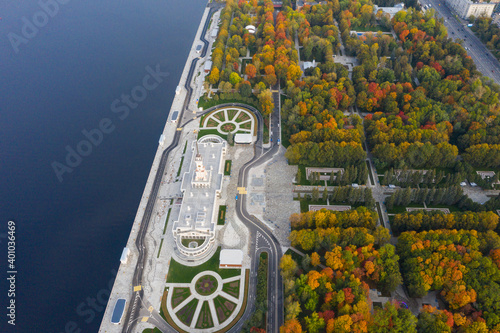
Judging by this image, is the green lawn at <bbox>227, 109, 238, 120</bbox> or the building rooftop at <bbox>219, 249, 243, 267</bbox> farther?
the green lawn at <bbox>227, 109, 238, 120</bbox>

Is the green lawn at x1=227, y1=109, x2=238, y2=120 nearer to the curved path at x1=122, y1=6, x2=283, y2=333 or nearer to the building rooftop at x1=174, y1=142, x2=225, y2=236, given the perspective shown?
the curved path at x1=122, y1=6, x2=283, y2=333

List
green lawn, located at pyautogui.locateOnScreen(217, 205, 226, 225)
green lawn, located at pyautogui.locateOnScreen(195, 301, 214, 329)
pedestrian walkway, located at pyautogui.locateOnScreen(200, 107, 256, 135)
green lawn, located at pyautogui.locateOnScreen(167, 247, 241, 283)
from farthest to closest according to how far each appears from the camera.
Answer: pedestrian walkway, located at pyautogui.locateOnScreen(200, 107, 256, 135)
green lawn, located at pyautogui.locateOnScreen(217, 205, 226, 225)
green lawn, located at pyautogui.locateOnScreen(167, 247, 241, 283)
green lawn, located at pyautogui.locateOnScreen(195, 301, 214, 329)

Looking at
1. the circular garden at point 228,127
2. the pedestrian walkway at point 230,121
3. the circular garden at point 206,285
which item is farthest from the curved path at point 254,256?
the circular garden at point 228,127

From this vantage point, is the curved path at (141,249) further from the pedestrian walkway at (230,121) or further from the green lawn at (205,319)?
the pedestrian walkway at (230,121)

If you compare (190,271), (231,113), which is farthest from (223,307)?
(231,113)

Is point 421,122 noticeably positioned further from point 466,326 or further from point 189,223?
point 189,223

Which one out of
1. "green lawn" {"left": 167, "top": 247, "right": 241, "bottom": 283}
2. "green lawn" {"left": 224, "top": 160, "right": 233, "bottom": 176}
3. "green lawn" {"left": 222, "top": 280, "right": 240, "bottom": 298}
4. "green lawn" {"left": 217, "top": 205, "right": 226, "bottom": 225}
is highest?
"green lawn" {"left": 224, "top": 160, "right": 233, "bottom": 176}

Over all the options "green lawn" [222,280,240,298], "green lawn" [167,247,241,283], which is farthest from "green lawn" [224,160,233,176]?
"green lawn" [222,280,240,298]
